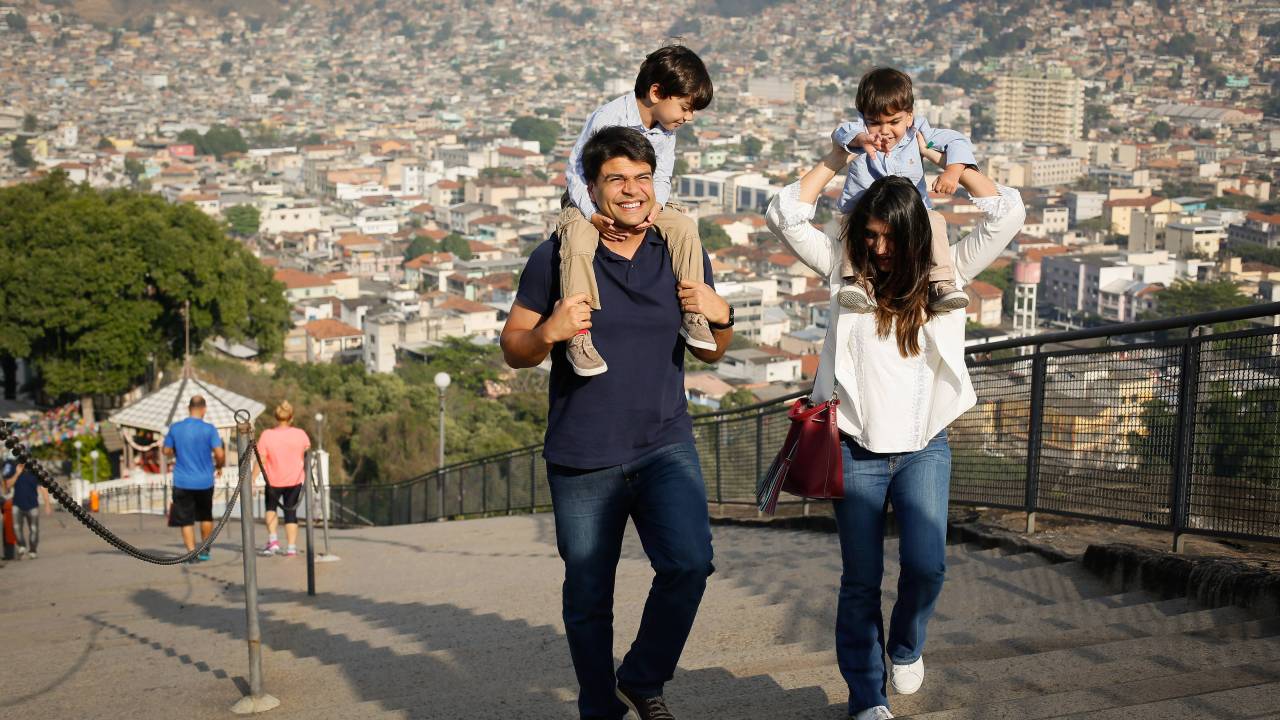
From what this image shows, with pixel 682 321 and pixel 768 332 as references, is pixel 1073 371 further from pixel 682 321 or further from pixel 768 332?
pixel 768 332

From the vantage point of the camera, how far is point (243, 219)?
4363 inches

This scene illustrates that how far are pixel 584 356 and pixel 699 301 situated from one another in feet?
1.07

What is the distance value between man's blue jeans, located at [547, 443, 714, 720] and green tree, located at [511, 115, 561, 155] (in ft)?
552

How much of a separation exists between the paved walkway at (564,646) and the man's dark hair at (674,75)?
5.65ft

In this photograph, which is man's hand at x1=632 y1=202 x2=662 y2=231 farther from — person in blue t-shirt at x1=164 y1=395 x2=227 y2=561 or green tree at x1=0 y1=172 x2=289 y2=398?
green tree at x1=0 y1=172 x2=289 y2=398

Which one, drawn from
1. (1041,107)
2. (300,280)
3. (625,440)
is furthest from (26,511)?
(1041,107)

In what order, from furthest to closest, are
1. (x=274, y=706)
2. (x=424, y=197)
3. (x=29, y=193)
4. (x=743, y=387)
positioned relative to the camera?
(x=424, y=197) → (x=743, y=387) → (x=29, y=193) → (x=274, y=706)

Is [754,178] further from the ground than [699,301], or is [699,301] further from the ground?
[754,178]

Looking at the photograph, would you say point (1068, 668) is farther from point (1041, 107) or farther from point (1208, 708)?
point (1041, 107)

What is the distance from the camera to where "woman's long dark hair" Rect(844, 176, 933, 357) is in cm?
329

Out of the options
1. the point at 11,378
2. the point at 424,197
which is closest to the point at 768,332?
the point at 11,378

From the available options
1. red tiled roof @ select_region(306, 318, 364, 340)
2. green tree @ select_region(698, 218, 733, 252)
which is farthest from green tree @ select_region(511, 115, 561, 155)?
red tiled roof @ select_region(306, 318, 364, 340)

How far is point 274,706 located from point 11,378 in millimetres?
37555

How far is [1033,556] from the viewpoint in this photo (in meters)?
5.52
